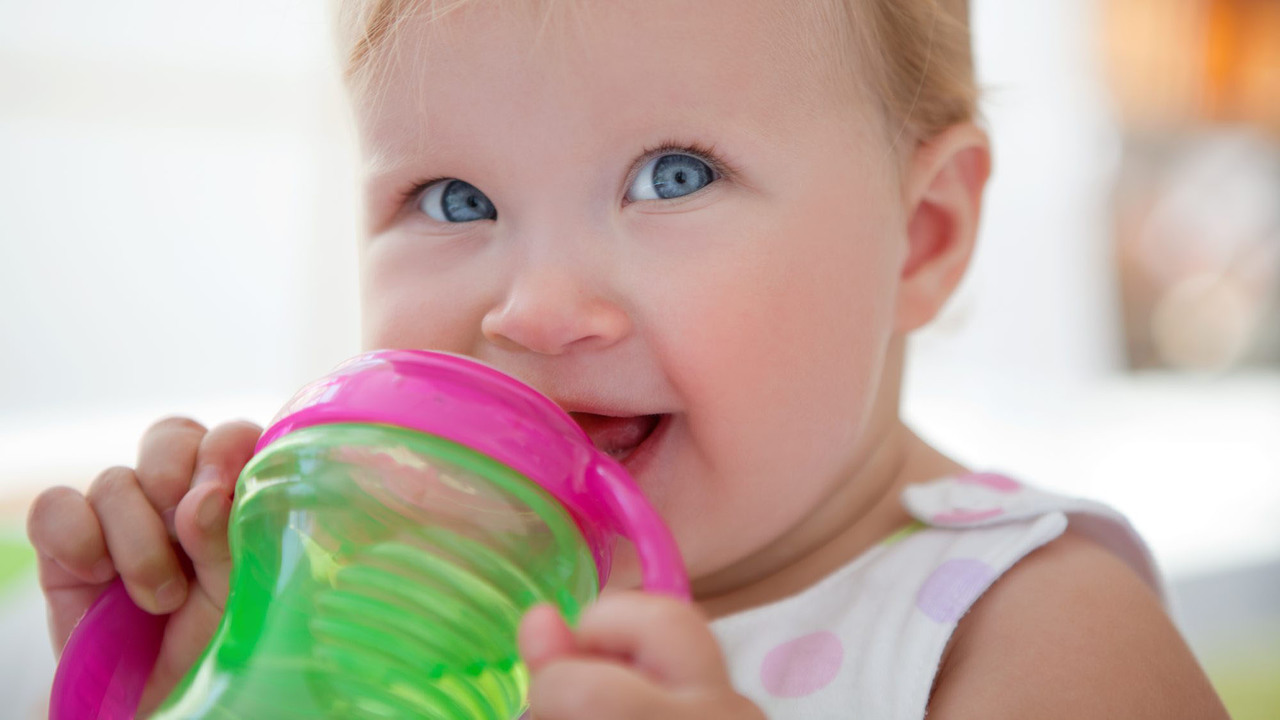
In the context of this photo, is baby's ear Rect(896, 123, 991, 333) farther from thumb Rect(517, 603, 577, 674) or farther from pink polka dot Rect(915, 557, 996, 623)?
thumb Rect(517, 603, 577, 674)

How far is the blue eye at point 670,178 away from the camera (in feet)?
2.20

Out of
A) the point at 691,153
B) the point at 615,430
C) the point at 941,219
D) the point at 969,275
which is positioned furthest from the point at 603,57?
the point at 969,275

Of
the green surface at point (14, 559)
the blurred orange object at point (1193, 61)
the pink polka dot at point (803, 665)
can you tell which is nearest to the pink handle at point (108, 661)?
the pink polka dot at point (803, 665)

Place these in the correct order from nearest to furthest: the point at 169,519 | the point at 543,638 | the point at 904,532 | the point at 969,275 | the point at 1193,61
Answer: the point at 543,638 < the point at 169,519 < the point at 904,532 < the point at 969,275 < the point at 1193,61

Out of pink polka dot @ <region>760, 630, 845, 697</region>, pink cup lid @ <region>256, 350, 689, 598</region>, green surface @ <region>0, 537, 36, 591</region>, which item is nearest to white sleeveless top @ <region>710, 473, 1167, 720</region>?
pink polka dot @ <region>760, 630, 845, 697</region>

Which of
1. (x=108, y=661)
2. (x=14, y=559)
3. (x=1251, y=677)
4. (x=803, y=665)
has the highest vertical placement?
(x=108, y=661)

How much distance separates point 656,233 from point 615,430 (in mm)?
119

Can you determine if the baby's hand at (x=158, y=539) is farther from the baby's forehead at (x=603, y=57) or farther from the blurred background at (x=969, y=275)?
the blurred background at (x=969, y=275)

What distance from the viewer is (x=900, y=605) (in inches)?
29.6

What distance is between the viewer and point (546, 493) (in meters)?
0.50

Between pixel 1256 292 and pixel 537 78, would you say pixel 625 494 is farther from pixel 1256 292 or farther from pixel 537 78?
pixel 1256 292

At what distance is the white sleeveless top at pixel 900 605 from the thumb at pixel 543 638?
327mm

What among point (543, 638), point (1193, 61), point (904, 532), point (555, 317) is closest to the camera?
point (543, 638)

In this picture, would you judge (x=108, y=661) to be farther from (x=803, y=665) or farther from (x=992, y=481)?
(x=992, y=481)
